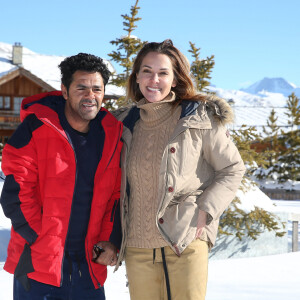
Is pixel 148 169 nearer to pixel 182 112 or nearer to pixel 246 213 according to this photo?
pixel 182 112

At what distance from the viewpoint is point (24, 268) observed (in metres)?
2.69

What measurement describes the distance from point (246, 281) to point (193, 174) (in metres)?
2.94

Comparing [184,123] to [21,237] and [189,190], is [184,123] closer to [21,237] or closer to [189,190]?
[189,190]

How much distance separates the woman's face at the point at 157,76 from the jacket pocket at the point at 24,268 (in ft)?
3.88

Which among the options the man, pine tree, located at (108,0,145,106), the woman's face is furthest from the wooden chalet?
the man

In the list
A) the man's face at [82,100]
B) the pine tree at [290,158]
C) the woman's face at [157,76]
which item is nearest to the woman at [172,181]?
the woman's face at [157,76]

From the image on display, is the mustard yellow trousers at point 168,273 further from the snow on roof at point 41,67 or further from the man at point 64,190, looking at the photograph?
the snow on roof at point 41,67

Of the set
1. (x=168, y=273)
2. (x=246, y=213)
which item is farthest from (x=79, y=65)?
(x=246, y=213)

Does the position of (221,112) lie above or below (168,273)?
above

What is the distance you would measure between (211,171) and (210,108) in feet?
1.30

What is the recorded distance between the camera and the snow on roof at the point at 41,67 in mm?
25438

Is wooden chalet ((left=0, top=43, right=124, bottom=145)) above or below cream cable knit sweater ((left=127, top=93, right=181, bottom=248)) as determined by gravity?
above

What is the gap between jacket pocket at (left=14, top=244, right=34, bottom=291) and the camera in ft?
8.81

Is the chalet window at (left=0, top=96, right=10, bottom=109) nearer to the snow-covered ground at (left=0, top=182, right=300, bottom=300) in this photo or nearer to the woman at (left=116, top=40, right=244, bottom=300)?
the snow-covered ground at (left=0, top=182, right=300, bottom=300)
